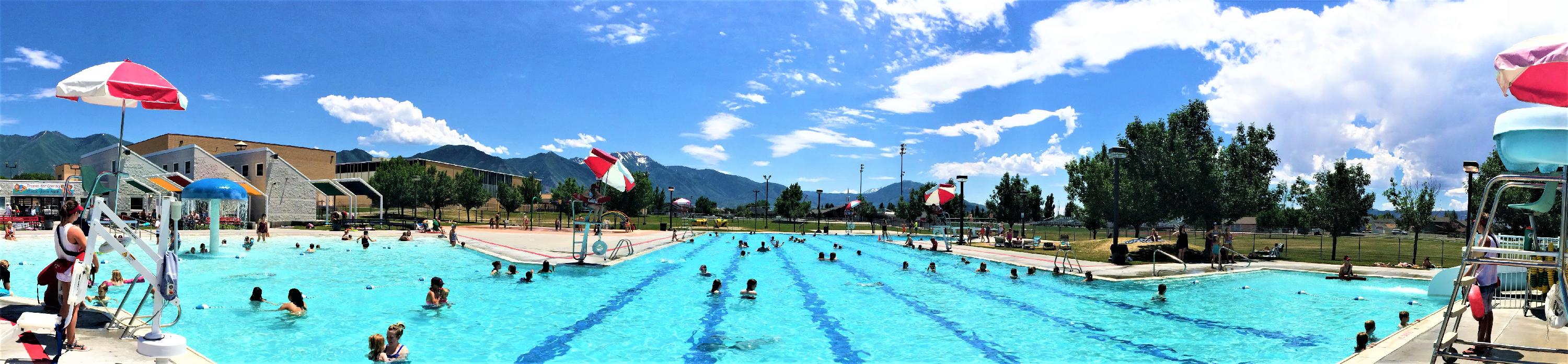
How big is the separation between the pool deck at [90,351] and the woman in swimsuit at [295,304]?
4.75 metres

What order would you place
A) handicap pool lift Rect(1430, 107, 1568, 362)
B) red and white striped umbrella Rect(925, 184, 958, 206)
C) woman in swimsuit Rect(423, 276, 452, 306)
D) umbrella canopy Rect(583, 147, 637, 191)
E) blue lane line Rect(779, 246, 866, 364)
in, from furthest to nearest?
red and white striped umbrella Rect(925, 184, 958, 206), umbrella canopy Rect(583, 147, 637, 191), woman in swimsuit Rect(423, 276, 452, 306), blue lane line Rect(779, 246, 866, 364), handicap pool lift Rect(1430, 107, 1568, 362)

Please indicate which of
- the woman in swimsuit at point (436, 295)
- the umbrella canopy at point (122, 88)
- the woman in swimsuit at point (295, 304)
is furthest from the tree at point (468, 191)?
the umbrella canopy at point (122, 88)

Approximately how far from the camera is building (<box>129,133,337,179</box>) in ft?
246

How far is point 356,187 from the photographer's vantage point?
160 ft

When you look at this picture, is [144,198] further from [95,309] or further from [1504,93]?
[1504,93]

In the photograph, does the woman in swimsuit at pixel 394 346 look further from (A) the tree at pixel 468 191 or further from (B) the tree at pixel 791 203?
(B) the tree at pixel 791 203

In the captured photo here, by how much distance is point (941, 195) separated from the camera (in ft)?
137

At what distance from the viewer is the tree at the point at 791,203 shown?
8331 cm

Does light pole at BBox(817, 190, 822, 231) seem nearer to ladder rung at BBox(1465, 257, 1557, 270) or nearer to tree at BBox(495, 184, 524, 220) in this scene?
tree at BBox(495, 184, 524, 220)

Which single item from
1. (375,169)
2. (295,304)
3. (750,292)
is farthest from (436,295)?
(375,169)

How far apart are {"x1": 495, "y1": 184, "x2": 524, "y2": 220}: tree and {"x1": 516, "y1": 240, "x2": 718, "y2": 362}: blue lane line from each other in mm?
53755

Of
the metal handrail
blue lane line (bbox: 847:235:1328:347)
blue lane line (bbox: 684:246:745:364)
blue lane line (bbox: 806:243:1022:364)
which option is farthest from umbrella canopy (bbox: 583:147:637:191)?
the metal handrail

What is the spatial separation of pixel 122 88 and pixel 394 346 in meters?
4.14

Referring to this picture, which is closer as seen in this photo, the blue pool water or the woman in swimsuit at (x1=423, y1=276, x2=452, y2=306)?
the blue pool water
